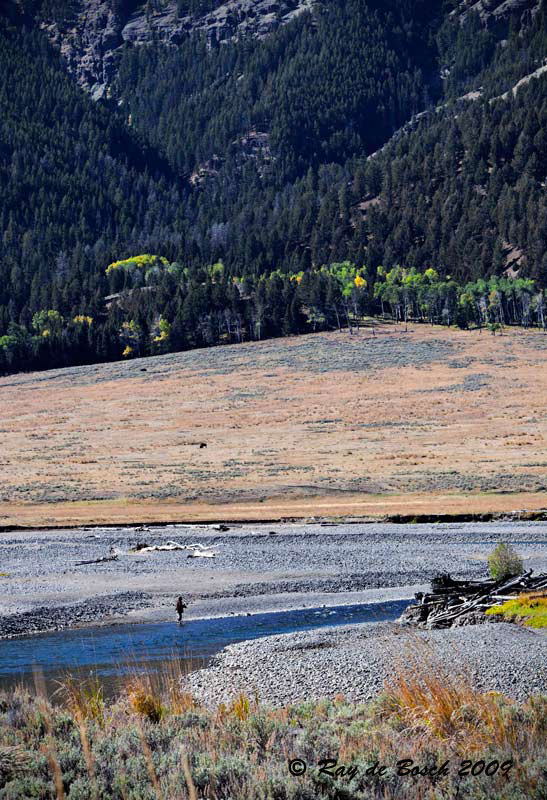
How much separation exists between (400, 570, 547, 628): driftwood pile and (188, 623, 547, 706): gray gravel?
1.58m

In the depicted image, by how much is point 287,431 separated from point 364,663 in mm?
72703

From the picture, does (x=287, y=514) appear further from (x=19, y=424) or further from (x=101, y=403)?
(x=101, y=403)

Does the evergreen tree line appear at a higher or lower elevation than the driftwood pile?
higher

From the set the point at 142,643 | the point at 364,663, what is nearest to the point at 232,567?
the point at 142,643

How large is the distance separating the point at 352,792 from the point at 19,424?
4111 inches

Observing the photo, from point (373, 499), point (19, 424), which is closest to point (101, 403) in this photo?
point (19, 424)

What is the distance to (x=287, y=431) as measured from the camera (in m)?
92.0

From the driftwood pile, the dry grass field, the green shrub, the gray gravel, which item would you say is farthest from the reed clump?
the dry grass field

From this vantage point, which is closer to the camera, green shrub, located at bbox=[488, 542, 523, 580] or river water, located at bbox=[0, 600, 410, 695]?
river water, located at bbox=[0, 600, 410, 695]

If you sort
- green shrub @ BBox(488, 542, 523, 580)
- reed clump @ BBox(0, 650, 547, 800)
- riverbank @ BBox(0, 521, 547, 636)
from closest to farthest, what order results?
reed clump @ BBox(0, 650, 547, 800) → green shrub @ BBox(488, 542, 523, 580) → riverbank @ BBox(0, 521, 547, 636)

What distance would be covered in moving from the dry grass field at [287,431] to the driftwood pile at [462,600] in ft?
83.0

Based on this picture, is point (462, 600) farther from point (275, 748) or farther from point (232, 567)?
point (275, 748)

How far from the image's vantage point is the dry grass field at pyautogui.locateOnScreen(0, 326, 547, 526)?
57906mm

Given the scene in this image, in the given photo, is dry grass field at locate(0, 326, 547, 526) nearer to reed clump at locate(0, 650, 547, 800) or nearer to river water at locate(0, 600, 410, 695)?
river water at locate(0, 600, 410, 695)
